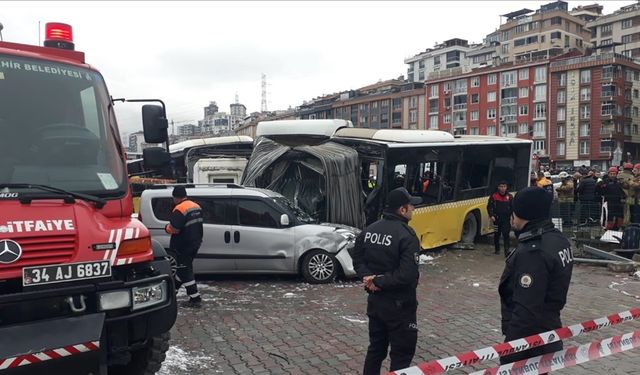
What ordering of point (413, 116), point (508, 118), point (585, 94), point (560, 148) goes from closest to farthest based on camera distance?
point (585, 94)
point (560, 148)
point (508, 118)
point (413, 116)

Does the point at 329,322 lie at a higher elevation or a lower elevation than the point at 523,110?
lower

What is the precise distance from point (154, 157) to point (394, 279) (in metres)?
2.51

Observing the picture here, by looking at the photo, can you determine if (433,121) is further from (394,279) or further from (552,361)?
(552,361)

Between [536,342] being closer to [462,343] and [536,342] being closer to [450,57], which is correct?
[462,343]

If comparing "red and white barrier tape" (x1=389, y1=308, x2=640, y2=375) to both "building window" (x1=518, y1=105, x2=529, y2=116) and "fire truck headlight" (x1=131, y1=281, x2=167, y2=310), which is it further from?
"building window" (x1=518, y1=105, x2=529, y2=116)

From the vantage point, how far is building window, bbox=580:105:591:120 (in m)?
69.1

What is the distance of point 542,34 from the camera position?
81.0 m

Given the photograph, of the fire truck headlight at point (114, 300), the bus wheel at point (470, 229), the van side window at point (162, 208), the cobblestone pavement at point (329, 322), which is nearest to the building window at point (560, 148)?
the bus wheel at point (470, 229)

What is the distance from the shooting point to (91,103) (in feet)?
14.3

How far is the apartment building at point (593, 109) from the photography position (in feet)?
220

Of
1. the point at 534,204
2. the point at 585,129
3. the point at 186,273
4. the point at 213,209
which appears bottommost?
the point at 186,273

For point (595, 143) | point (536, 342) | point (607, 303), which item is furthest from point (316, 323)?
point (595, 143)

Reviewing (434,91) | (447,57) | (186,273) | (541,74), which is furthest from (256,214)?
(447,57)

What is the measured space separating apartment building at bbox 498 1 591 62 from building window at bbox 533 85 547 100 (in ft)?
17.6
